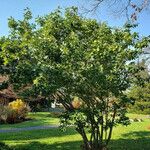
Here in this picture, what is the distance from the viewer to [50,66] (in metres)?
15.5

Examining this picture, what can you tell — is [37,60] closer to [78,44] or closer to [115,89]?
[78,44]

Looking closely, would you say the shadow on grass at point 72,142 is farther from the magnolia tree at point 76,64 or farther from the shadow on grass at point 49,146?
the magnolia tree at point 76,64

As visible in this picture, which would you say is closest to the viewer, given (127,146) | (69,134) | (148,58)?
(127,146)

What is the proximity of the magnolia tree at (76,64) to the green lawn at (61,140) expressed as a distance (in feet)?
12.1

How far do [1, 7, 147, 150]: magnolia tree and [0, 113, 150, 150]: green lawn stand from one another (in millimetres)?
3681

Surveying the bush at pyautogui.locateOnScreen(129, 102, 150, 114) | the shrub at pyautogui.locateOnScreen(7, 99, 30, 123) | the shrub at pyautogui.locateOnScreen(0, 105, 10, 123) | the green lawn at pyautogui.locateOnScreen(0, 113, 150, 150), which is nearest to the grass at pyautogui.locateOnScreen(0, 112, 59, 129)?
the shrub at pyautogui.locateOnScreen(7, 99, 30, 123)

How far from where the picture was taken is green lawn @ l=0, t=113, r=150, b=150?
20.5 m

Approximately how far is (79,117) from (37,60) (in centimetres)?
310

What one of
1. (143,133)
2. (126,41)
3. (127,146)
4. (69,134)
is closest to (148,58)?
(143,133)

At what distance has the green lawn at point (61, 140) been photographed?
2050 centimetres

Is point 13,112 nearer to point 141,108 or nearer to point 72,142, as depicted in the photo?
point 72,142

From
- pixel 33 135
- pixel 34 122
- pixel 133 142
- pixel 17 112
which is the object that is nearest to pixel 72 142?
pixel 133 142

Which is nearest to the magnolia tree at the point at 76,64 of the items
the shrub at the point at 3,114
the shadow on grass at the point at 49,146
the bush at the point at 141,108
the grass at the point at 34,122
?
the shadow on grass at the point at 49,146

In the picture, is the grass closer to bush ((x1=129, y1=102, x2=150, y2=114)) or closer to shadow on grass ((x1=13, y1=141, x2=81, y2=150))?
shadow on grass ((x1=13, y1=141, x2=81, y2=150))
